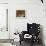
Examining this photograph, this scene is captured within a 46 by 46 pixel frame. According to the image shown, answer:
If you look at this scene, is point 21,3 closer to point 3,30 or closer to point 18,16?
point 18,16

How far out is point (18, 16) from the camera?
3.48m

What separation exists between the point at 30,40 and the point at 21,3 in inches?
53.1

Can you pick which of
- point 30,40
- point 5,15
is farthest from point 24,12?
point 30,40

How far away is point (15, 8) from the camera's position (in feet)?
11.4

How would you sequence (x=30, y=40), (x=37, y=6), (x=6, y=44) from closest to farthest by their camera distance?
(x=30, y=40), (x=6, y=44), (x=37, y=6)

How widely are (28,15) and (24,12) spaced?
0.16 m

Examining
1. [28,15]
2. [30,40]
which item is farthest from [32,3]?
[30,40]

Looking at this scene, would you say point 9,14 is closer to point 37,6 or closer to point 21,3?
point 21,3

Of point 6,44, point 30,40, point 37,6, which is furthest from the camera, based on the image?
point 37,6

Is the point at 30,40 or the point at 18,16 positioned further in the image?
the point at 18,16

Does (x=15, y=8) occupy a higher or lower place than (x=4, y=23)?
higher

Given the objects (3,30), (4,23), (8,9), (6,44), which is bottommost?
(6,44)

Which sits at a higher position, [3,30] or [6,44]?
[3,30]

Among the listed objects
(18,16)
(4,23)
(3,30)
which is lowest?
(3,30)
